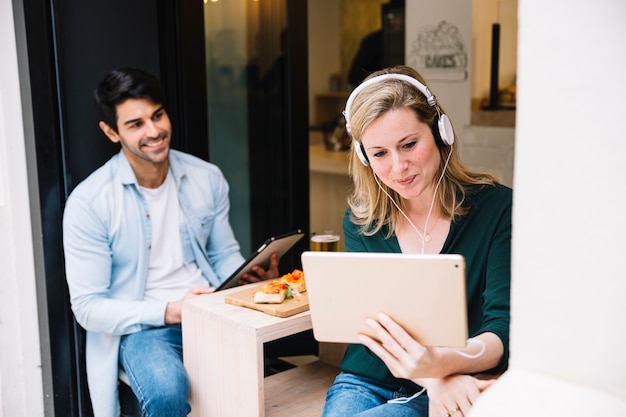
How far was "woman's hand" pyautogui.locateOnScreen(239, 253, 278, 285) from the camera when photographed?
7.79 feet

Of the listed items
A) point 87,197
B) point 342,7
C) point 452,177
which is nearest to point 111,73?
point 87,197

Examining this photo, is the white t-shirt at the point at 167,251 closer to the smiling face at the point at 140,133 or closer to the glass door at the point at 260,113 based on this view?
the smiling face at the point at 140,133

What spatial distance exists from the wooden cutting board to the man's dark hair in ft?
2.79

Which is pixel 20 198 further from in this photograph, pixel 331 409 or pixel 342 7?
pixel 342 7

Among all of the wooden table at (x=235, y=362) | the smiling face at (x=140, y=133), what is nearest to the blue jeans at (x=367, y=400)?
the wooden table at (x=235, y=362)

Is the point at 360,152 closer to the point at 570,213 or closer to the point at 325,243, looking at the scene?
the point at 325,243

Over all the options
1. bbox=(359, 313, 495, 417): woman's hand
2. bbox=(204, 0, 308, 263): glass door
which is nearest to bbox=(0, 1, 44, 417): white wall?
bbox=(204, 0, 308, 263): glass door

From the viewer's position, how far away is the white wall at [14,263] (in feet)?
7.82

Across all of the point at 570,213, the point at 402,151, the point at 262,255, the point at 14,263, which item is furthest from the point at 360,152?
the point at 14,263

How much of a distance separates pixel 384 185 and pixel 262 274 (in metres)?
0.64

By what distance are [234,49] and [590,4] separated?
2.28m

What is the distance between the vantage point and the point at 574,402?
100 cm

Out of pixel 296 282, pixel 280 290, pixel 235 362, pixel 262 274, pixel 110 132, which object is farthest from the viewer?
pixel 110 132

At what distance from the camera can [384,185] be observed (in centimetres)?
196
